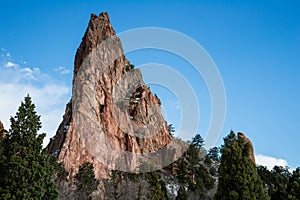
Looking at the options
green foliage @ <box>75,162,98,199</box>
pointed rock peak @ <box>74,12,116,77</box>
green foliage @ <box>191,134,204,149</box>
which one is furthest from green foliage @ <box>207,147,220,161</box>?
green foliage @ <box>75,162,98,199</box>

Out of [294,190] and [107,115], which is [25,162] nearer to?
[294,190]

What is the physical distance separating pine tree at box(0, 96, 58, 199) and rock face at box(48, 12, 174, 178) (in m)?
34.0

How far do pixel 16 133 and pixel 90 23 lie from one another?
61.2 metres

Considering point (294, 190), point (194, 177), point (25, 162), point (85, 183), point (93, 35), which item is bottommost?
point (25, 162)

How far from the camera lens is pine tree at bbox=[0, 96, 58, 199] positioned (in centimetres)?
1492

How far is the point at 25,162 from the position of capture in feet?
50.3

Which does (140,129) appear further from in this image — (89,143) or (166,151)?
(89,143)

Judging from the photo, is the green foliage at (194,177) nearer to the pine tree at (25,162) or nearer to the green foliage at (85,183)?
the green foliage at (85,183)

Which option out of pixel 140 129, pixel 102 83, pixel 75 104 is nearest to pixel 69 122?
pixel 75 104

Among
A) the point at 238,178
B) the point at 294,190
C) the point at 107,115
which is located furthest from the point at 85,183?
the point at 107,115

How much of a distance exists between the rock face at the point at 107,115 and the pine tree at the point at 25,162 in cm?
3401

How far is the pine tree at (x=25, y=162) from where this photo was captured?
14922 millimetres

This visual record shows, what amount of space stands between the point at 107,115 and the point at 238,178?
4871 cm

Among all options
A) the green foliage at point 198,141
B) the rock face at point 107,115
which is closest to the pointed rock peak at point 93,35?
the rock face at point 107,115
